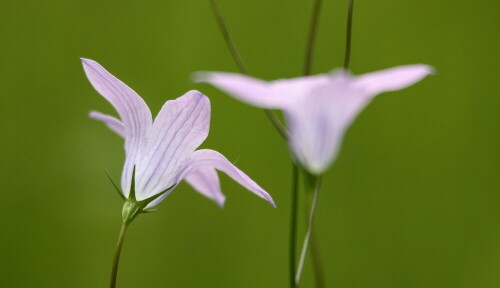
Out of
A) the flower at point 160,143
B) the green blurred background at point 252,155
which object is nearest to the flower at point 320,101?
the flower at point 160,143

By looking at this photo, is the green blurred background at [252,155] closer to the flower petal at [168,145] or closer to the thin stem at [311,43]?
the flower petal at [168,145]

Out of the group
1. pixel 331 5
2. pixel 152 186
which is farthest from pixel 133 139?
pixel 331 5

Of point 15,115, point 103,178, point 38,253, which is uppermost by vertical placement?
point 15,115

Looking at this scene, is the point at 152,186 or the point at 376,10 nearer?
the point at 152,186

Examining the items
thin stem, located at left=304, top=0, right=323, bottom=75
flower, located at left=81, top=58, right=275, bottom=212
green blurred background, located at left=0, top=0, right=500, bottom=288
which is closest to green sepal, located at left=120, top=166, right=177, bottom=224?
flower, located at left=81, top=58, right=275, bottom=212

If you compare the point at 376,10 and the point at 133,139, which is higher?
the point at 376,10

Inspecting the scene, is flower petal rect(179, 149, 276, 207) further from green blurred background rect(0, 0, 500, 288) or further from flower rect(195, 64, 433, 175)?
green blurred background rect(0, 0, 500, 288)

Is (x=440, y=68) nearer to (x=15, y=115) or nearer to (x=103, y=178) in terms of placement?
(x=103, y=178)

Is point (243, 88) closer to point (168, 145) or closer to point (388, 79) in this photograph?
point (388, 79)
